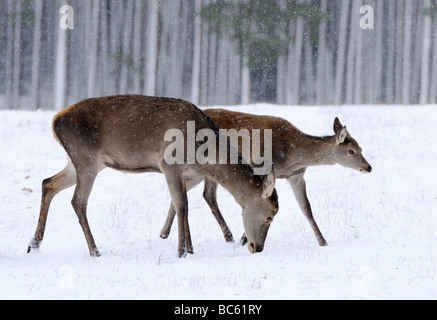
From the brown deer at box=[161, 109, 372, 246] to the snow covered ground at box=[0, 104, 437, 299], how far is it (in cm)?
56

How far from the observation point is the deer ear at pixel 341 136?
8.17m

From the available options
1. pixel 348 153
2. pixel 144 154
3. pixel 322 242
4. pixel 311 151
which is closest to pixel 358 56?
pixel 348 153

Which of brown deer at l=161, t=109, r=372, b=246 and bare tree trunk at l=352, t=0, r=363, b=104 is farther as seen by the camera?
bare tree trunk at l=352, t=0, r=363, b=104

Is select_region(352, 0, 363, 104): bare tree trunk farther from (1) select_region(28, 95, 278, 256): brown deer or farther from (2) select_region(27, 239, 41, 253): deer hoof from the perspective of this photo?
(2) select_region(27, 239, 41, 253): deer hoof

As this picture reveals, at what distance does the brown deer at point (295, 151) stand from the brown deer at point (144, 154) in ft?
3.82

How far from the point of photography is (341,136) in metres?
8.23

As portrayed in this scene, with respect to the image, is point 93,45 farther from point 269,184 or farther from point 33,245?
point 269,184

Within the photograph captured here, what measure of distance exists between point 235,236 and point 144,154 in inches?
78.3

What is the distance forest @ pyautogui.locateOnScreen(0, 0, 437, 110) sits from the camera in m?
19.0

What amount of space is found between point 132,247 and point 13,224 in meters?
2.21

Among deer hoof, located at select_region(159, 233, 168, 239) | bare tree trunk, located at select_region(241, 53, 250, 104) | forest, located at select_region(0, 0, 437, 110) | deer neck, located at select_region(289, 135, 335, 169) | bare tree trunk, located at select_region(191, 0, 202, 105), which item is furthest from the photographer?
bare tree trunk, located at select_region(191, 0, 202, 105)

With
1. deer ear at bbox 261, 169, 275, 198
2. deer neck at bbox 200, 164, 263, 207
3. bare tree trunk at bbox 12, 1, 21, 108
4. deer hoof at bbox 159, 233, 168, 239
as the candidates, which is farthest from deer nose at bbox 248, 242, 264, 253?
bare tree trunk at bbox 12, 1, 21, 108

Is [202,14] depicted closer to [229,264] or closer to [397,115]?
[397,115]

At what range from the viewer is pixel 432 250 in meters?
6.59
